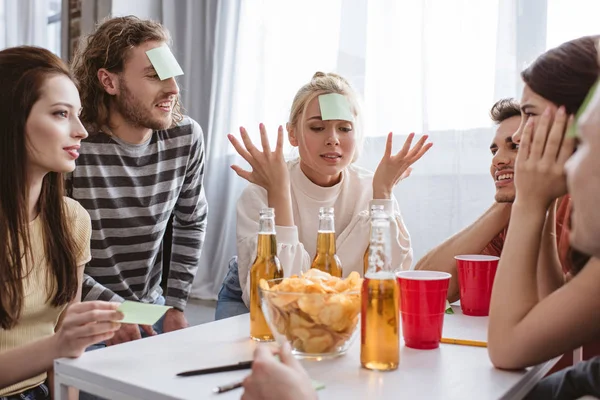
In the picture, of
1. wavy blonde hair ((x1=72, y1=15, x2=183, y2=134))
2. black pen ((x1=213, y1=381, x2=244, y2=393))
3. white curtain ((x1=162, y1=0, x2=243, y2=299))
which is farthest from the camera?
white curtain ((x1=162, y1=0, x2=243, y2=299))

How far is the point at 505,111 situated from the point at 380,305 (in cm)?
94

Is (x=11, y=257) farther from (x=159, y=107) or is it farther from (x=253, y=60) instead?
(x=253, y=60)

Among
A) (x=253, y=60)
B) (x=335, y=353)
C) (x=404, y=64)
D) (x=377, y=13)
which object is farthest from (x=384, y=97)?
(x=335, y=353)

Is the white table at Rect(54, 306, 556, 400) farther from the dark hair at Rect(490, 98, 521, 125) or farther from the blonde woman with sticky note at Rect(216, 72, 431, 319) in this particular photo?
the dark hair at Rect(490, 98, 521, 125)

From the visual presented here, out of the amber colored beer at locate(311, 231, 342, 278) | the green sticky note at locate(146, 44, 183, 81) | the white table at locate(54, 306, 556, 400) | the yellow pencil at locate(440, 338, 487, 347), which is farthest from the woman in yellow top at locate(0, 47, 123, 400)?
the yellow pencil at locate(440, 338, 487, 347)

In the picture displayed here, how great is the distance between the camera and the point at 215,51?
3.28 meters

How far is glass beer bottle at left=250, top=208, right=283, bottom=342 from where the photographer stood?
1.02 metres

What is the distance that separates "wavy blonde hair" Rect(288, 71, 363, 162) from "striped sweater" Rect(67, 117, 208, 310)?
414 millimetres

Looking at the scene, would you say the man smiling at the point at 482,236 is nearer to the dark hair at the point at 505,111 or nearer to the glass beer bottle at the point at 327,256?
the dark hair at the point at 505,111

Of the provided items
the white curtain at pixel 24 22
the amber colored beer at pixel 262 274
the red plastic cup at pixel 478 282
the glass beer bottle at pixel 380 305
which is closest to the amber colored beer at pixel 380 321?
the glass beer bottle at pixel 380 305

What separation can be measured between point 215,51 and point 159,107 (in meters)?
1.39

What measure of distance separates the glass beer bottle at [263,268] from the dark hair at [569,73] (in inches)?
21.1

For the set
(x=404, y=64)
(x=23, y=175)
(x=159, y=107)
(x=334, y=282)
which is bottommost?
(x=334, y=282)

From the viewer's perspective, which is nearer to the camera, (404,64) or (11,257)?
(11,257)
